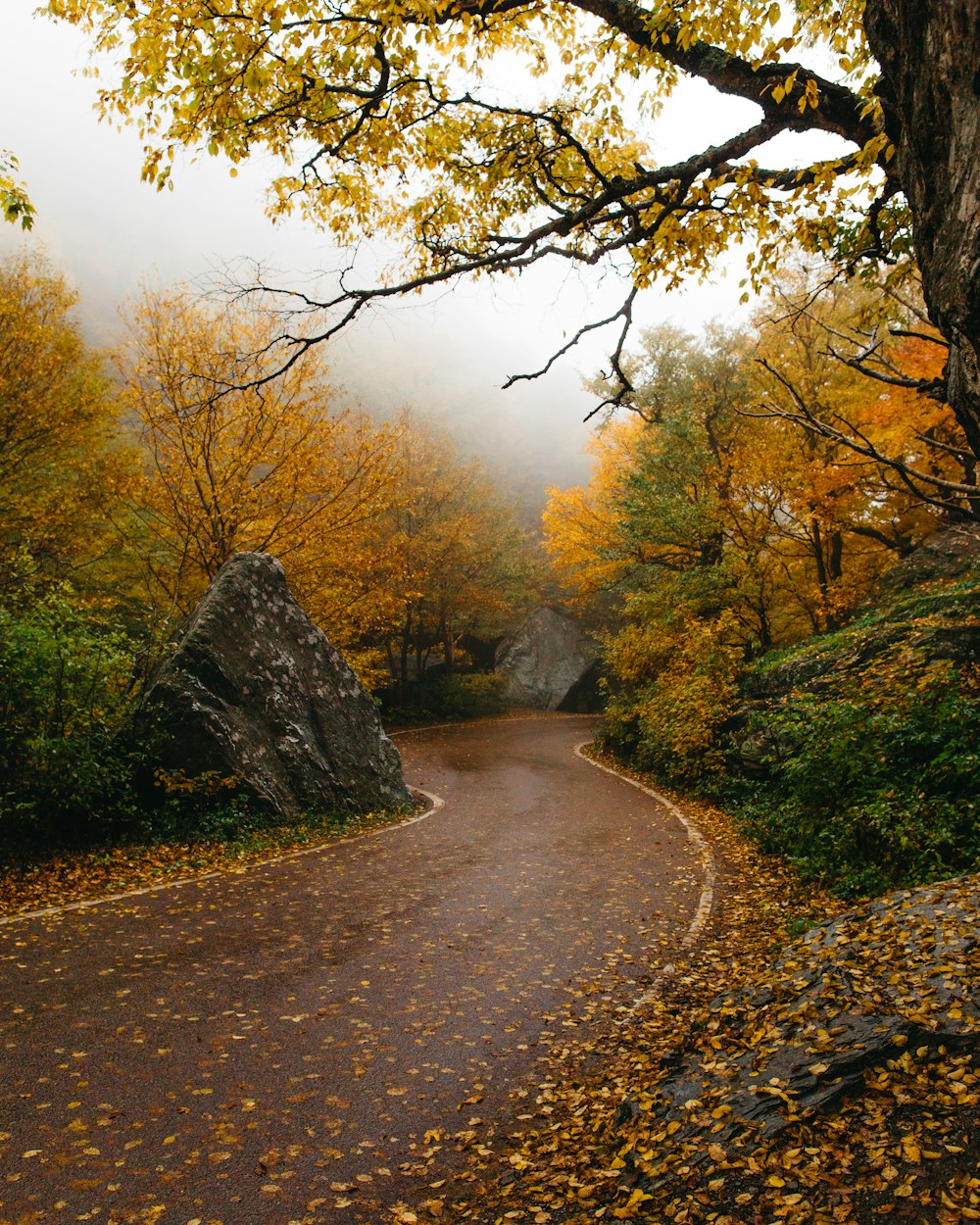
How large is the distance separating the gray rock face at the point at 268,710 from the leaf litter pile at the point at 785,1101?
6892mm

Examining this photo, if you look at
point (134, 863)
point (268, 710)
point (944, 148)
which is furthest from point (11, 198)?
point (268, 710)

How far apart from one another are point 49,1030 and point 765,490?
16830mm

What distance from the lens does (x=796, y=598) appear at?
18.8 meters

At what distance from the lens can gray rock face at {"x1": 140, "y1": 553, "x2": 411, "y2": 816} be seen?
999cm

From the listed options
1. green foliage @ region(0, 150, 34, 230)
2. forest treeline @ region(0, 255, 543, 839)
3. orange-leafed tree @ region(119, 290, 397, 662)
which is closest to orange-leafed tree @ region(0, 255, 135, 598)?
forest treeline @ region(0, 255, 543, 839)

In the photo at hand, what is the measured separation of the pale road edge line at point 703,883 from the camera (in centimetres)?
576

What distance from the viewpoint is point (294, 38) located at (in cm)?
511

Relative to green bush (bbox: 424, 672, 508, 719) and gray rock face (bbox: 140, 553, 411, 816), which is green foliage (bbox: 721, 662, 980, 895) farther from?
green bush (bbox: 424, 672, 508, 719)

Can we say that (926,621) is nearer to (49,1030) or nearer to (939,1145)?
(939,1145)

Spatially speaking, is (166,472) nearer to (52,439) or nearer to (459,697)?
(52,439)

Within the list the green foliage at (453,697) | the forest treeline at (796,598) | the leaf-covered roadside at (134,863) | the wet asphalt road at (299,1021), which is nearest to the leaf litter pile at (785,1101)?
the wet asphalt road at (299,1021)

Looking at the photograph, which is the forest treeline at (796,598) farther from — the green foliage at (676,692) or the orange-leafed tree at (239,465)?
the orange-leafed tree at (239,465)

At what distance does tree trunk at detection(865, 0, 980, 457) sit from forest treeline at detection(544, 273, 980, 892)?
9.61 ft

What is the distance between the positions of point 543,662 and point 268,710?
2644 centimetres
